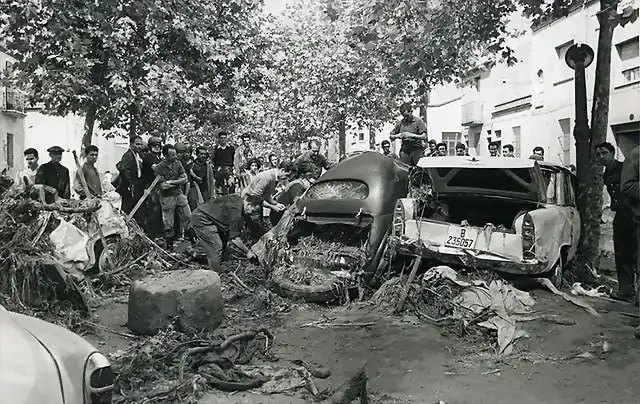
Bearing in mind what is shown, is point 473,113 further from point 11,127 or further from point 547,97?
point 11,127

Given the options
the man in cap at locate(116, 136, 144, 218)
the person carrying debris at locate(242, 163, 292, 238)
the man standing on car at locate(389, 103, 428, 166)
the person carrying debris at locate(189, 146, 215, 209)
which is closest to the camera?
the person carrying debris at locate(242, 163, 292, 238)

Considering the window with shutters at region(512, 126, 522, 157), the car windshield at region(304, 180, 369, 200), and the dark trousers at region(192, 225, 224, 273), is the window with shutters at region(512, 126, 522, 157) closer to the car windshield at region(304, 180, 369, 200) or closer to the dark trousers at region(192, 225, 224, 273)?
the car windshield at region(304, 180, 369, 200)

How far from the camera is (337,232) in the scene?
8.08 metres

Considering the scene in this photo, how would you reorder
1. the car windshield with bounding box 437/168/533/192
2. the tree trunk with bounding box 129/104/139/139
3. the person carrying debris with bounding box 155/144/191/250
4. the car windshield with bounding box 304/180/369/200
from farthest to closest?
the tree trunk with bounding box 129/104/139/139, the person carrying debris with bounding box 155/144/191/250, the car windshield with bounding box 304/180/369/200, the car windshield with bounding box 437/168/533/192

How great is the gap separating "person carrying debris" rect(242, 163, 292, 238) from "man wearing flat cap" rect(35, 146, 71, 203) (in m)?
2.52

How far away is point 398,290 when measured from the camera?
7066 mm

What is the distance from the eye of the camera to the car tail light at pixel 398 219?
24.5ft

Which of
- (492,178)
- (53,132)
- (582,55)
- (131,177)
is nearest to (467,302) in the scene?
(492,178)

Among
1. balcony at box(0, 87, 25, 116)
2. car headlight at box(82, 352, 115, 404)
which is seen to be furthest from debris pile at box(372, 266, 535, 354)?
balcony at box(0, 87, 25, 116)

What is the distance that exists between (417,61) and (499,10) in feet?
5.80

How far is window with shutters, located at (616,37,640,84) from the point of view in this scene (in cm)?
1927

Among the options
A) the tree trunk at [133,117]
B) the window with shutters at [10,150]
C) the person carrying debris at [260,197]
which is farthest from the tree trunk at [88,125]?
the window with shutters at [10,150]

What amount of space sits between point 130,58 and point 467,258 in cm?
992

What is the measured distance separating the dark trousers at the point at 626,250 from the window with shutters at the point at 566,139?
1692cm
